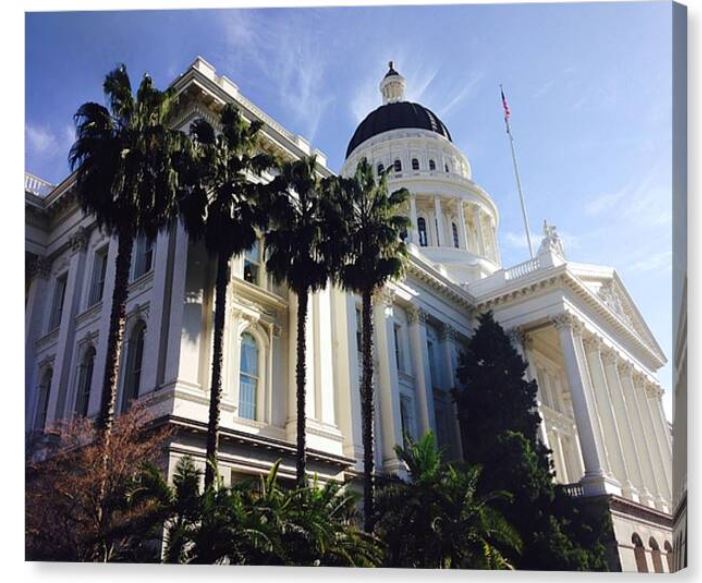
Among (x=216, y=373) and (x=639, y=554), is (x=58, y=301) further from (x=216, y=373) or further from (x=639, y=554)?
(x=639, y=554)

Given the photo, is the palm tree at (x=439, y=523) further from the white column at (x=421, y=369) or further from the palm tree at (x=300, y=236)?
the white column at (x=421, y=369)

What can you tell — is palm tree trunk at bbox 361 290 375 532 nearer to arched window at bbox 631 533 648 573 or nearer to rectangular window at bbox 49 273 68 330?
arched window at bbox 631 533 648 573

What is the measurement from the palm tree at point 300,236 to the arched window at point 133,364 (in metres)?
3.43

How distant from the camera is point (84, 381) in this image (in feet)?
53.7

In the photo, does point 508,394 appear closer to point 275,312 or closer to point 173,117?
point 275,312

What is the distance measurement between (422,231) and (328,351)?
1892cm

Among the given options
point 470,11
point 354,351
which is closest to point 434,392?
point 354,351

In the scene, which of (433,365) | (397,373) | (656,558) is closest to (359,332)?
(397,373)

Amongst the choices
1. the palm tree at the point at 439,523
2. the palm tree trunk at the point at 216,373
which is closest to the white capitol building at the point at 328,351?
the palm tree trunk at the point at 216,373

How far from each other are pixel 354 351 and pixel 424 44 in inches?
388

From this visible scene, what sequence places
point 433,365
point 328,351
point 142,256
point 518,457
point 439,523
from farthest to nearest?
point 433,365, point 518,457, point 328,351, point 142,256, point 439,523

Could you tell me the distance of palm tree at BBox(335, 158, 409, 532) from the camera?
17.3 metres

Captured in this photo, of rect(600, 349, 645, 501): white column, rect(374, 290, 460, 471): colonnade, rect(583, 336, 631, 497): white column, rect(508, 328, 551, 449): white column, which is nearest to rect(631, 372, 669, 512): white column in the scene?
rect(600, 349, 645, 501): white column

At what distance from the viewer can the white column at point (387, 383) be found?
20.4m
